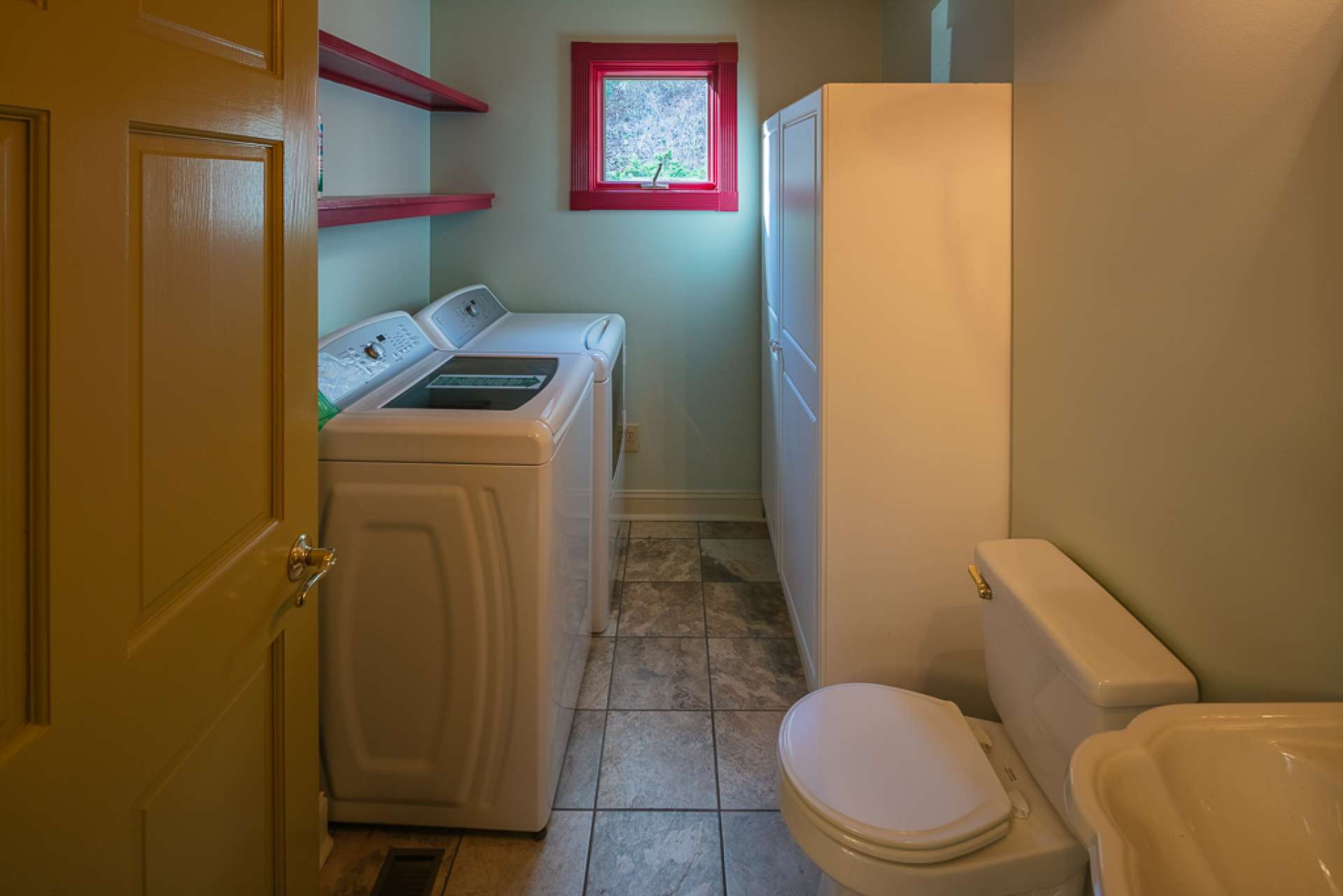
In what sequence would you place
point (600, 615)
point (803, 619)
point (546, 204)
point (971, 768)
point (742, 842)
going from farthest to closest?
point (546, 204)
point (600, 615)
point (803, 619)
point (742, 842)
point (971, 768)

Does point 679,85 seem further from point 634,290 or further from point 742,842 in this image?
point 742,842

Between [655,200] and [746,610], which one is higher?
[655,200]

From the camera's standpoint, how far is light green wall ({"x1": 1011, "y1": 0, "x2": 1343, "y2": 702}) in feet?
3.49

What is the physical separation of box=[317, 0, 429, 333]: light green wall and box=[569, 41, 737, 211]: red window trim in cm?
60

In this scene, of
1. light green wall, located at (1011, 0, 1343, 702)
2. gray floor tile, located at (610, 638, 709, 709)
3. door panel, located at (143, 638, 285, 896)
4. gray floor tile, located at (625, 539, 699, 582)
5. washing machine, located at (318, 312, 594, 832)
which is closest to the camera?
door panel, located at (143, 638, 285, 896)

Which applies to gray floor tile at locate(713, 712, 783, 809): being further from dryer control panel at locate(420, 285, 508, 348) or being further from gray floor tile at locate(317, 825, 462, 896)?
dryer control panel at locate(420, 285, 508, 348)

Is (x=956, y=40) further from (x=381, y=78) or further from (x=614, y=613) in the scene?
(x=614, y=613)

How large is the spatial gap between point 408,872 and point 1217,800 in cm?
150

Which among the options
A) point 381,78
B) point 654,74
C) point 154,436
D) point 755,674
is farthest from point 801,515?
point 654,74

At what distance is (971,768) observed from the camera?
4.83 ft

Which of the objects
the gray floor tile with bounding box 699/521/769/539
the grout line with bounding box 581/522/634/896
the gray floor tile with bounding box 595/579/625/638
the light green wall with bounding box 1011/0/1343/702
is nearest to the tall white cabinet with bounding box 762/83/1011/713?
the light green wall with bounding box 1011/0/1343/702

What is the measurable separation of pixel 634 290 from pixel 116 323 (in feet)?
10.3

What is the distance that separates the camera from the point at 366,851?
74.4 inches

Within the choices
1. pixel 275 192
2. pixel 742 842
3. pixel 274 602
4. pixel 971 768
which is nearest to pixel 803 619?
pixel 742 842
